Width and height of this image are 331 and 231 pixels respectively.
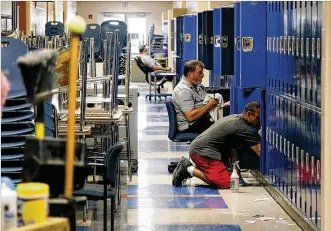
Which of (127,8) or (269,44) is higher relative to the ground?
(127,8)

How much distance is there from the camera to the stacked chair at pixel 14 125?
429cm

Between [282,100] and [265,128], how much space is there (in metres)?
1.15

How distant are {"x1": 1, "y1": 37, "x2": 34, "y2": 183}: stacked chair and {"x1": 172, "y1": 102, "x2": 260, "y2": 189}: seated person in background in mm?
4736

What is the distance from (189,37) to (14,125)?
12486 millimetres

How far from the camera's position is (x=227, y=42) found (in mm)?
10016

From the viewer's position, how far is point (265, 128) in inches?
358

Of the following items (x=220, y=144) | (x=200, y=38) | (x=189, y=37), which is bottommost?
(x=220, y=144)

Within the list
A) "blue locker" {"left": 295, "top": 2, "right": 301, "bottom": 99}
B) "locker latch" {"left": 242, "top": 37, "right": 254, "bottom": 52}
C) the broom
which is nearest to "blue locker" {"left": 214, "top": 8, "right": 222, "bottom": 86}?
"locker latch" {"left": 242, "top": 37, "right": 254, "bottom": 52}

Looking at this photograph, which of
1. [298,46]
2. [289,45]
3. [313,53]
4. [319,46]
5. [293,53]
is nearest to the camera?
[319,46]

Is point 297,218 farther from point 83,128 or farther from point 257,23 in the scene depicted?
point 257,23

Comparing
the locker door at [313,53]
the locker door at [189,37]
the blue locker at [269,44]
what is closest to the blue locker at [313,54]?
the locker door at [313,53]

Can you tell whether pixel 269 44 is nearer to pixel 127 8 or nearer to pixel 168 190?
pixel 168 190

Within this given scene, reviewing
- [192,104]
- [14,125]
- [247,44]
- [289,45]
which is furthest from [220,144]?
[14,125]

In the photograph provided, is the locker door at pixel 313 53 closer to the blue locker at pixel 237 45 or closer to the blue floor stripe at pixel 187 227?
the blue floor stripe at pixel 187 227
